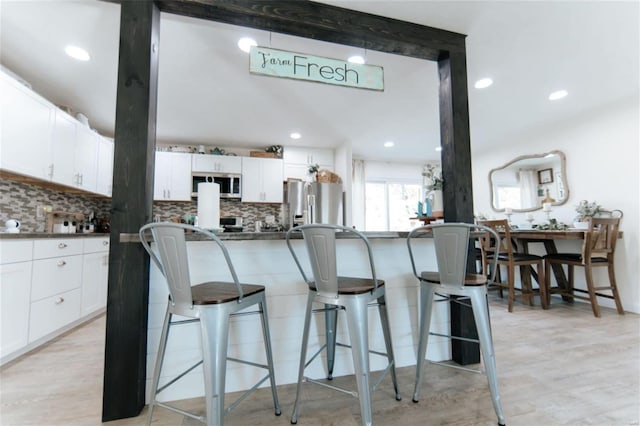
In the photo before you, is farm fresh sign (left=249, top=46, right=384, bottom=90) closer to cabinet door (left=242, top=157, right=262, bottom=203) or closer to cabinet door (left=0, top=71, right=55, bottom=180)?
cabinet door (left=0, top=71, right=55, bottom=180)

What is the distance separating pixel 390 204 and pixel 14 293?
219 inches

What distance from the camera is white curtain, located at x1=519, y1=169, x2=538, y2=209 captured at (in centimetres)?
432

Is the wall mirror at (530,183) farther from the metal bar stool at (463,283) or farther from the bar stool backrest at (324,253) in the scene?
the bar stool backrest at (324,253)

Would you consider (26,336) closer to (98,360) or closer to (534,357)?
(98,360)

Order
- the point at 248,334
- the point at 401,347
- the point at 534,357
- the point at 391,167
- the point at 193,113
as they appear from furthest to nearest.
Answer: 1. the point at 391,167
2. the point at 193,113
3. the point at 534,357
4. the point at 401,347
5. the point at 248,334

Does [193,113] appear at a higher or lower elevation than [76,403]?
higher

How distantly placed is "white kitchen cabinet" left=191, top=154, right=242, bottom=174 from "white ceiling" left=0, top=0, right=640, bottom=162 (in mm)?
336

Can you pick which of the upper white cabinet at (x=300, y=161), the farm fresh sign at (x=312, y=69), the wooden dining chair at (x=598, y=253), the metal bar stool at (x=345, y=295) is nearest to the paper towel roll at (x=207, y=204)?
the metal bar stool at (x=345, y=295)

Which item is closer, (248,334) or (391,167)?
(248,334)

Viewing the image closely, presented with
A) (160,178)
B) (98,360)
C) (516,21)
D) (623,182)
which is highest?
(516,21)

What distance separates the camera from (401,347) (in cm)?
191

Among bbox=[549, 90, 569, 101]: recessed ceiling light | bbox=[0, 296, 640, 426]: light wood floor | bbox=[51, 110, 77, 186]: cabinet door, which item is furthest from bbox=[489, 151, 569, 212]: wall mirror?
bbox=[51, 110, 77, 186]: cabinet door

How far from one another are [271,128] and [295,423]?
360cm

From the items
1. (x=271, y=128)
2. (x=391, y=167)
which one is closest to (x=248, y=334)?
(x=271, y=128)
